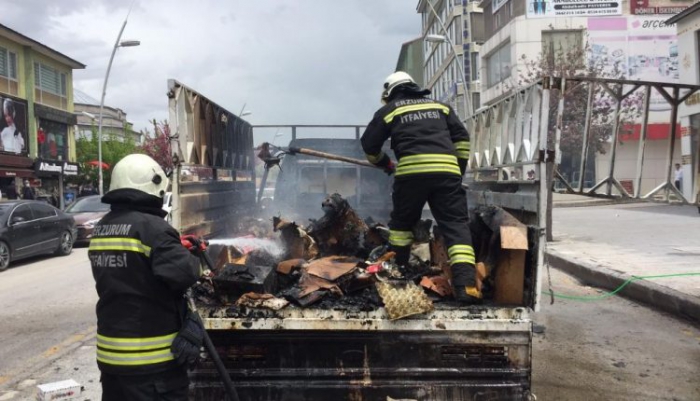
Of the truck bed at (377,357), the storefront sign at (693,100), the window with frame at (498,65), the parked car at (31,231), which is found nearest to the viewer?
the truck bed at (377,357)

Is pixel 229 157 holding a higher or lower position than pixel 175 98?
lower

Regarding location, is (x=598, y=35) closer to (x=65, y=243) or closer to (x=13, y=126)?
(x=65, y=243)

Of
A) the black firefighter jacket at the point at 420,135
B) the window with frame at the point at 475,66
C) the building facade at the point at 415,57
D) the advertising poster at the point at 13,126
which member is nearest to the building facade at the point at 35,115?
the advertising poster at the point at 13,126

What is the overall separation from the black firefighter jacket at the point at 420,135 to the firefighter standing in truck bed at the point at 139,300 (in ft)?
5.54

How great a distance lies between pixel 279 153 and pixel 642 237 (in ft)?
30.1

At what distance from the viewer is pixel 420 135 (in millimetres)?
3764

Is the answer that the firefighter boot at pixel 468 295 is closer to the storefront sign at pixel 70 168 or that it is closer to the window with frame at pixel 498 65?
the storefront sign at pixel 70 168

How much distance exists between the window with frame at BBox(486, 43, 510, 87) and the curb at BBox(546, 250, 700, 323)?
24967 mm

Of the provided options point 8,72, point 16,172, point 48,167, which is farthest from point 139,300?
point 8,72

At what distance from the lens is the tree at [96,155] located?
105 feet

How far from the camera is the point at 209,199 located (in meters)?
5.10

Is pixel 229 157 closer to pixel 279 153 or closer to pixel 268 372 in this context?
pixel 279 153

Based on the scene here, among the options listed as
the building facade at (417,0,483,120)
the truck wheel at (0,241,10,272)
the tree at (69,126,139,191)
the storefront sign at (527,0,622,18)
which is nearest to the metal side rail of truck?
the truck wheel at (0,241,10,272)

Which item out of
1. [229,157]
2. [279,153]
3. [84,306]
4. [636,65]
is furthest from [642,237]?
[636,65]
